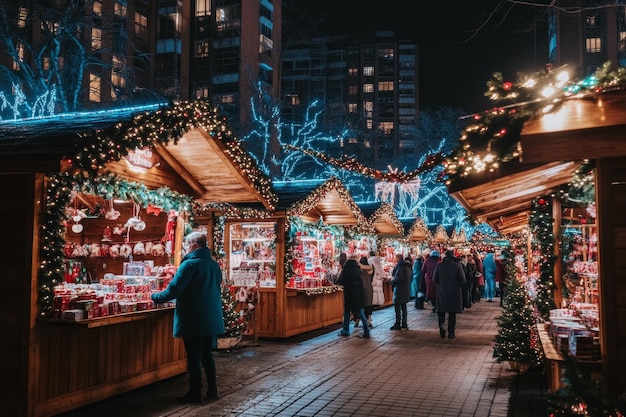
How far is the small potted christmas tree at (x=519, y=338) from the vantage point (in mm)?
9305

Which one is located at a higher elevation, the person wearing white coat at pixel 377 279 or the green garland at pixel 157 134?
the green garland at pixel 157 134

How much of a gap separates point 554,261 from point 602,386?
14.3ft

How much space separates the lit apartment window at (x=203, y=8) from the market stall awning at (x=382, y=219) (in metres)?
39.3

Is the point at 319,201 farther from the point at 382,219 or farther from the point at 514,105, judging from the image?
the point at 514,105

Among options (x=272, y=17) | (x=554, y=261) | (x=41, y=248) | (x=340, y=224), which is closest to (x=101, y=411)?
(x=41, y=248)

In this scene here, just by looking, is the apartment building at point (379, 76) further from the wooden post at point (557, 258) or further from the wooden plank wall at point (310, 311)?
the wooden post at point (557, 258)

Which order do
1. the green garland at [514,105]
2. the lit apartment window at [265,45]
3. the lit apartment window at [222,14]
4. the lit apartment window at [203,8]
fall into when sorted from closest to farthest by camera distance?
the green garland at [514,105] → the lit apartment window at [222,14] → the lit apartment window at [203,8] → the lit apartment window at [265,45]

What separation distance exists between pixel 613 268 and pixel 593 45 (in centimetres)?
6506

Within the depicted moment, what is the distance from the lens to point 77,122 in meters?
7.62

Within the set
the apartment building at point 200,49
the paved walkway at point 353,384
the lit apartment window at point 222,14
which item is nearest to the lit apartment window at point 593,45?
the apartment building at point 200,49

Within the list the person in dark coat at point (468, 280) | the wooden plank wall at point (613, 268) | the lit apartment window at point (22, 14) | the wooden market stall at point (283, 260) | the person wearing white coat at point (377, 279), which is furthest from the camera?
the person in dark coat at point (468, 280)

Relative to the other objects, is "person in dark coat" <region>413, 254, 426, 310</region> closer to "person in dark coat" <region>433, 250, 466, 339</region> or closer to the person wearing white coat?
the person wearing white coat

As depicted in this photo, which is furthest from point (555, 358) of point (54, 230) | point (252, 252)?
point (252, 252)

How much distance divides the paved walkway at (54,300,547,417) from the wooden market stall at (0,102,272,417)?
48 centimetres
